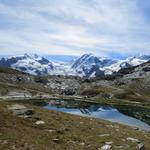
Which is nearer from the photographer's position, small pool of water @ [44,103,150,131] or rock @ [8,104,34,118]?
rock @ [8,104,34,118]

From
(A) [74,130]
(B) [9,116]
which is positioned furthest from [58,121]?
(B) [9,116]

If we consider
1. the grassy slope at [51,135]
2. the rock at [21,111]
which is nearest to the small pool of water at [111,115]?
the rock at [21,111]

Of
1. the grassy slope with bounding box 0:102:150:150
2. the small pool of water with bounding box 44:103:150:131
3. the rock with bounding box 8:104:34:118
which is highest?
the rock with bounding box 8:104:34:118

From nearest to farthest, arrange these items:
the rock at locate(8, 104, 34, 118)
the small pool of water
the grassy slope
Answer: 1. the grassy slope
2. the rock at locate(8, 104, 34, 118)
3. the small pool of water

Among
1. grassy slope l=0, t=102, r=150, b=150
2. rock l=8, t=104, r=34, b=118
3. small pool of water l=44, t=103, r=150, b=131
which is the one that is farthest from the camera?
small pool of water l=44, t=103, r=150, b=131

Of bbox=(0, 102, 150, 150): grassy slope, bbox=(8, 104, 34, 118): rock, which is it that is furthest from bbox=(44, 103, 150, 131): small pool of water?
bbox=(0, 102, 150, 150): grassy slope

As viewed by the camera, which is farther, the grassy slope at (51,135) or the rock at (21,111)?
the rock at (21,111)

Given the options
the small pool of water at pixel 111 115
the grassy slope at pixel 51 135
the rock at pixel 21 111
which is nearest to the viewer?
the grassy slope at pixel 51 135

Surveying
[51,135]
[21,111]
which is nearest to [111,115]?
[21,111]

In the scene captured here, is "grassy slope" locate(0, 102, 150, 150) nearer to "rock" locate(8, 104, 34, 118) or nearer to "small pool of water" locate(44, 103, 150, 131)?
"rock" locate(8, 104, 34, 118)

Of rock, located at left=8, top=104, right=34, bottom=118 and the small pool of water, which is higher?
rock, located at left=8, top=104, right=34, bottom=118

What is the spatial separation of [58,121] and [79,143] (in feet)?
29.1

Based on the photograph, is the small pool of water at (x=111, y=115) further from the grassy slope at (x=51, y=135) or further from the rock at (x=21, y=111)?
the grassy slope at (x=51, y=135)

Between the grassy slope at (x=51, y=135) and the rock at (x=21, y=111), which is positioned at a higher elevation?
the rock at (x=21, y=111)
